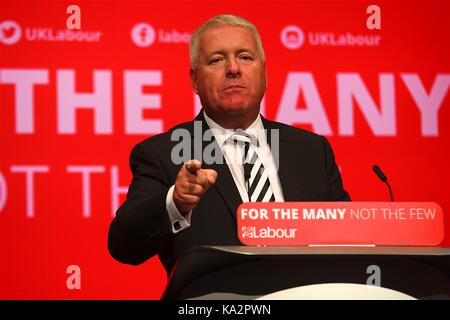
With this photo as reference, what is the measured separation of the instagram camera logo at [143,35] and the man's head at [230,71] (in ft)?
3.47

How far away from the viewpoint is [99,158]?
11.7 feet

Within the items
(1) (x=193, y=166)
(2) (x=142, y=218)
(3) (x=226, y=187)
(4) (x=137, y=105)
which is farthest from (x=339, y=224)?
(4) (x=137, y=105)

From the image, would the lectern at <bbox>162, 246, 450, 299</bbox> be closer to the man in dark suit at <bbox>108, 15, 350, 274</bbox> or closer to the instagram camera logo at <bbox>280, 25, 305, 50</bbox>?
the man in dark suit at <bbox>108, 15, 350, 274</bbox>

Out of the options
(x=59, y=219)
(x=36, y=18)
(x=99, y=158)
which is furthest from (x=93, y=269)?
(x=36, y=18)

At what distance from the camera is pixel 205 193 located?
7.56 ft

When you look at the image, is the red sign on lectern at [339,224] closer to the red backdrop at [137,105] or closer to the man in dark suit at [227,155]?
the man in dark suit at [227,155]

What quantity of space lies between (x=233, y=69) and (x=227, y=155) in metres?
0.30

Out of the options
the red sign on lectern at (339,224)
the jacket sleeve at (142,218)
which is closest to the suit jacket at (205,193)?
the jacket sleeve at (142,218)

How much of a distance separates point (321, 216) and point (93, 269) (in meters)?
2.27

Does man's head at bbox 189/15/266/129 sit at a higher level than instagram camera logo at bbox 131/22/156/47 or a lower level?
lower

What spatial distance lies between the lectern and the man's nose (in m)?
1.16

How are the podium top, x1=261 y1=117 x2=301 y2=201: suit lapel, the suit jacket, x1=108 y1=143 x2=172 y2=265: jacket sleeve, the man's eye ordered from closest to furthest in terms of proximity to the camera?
the podium top < x1=108 y1=143 x2=172 y2=265: jacket sleeve < the suit jacket < x1=261 y1=117 x2=301 y2=201: suit lapel < the man's eye

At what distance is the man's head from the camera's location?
252 centimetres

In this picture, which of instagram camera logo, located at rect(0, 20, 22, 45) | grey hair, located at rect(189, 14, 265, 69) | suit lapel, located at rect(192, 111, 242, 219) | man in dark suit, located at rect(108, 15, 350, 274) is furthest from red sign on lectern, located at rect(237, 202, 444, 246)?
instagram camera logo, located at rect(0, 20, 22, 45)
